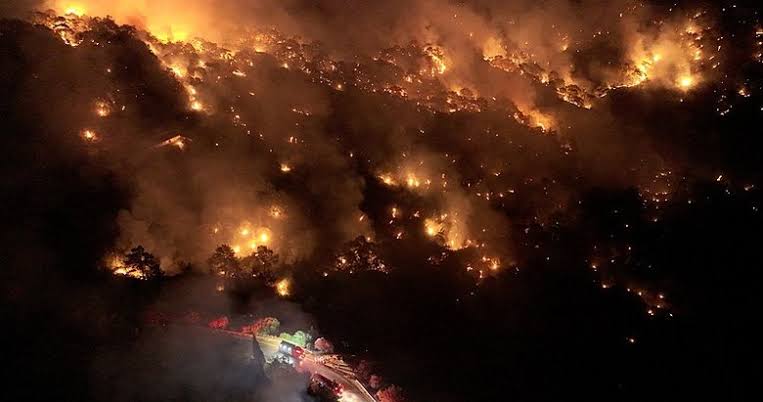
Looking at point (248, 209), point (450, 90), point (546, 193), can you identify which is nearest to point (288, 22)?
point (450, 90)

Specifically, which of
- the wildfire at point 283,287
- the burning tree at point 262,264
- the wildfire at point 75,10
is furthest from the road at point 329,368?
the wildfire at point 75,10

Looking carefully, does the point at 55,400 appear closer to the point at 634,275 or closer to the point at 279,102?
the point at 279,102

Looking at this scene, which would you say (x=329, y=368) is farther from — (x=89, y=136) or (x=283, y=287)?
(x=89, y=136)

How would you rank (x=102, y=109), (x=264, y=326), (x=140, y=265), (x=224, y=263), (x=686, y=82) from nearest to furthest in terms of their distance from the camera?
(x=264, y=326), (x=140, y=265), (x=224, y=263), (x=102, y=109), (x=686, y=82)

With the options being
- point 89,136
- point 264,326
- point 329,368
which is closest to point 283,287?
point 264,326

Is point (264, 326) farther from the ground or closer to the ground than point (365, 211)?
closer to the ground

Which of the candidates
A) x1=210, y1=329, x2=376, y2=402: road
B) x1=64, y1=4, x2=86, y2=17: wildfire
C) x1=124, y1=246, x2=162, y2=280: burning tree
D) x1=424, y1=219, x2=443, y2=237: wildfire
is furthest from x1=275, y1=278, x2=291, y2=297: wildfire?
x1=64, y1=4, x2=86, y2=17: wildfire
